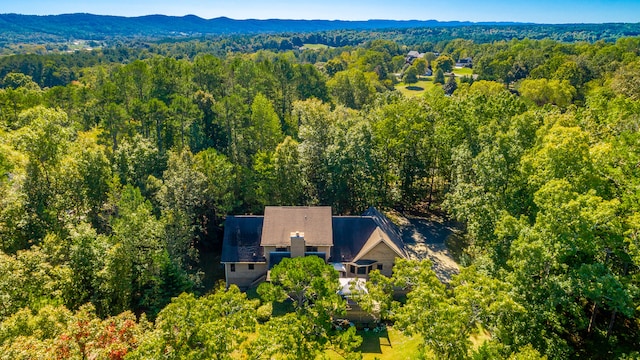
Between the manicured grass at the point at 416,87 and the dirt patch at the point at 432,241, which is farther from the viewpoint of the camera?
the manicured grass at the point at 416,87

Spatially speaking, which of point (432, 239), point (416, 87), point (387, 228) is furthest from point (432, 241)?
point (416, 87)

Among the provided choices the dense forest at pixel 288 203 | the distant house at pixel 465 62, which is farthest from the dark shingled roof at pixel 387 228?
the distant house at pixel 465 62

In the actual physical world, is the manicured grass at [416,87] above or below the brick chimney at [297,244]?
above

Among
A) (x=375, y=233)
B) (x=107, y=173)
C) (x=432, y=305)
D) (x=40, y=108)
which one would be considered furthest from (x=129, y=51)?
(x=432, y=305)

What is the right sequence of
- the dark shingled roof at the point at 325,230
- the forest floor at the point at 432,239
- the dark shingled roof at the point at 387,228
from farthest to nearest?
the forest floor at the point at 432,239 → the dark shingled roof at the point at 387,228 → the dark shingled roof at the point at 325,230

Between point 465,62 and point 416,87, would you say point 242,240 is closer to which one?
point 416,87

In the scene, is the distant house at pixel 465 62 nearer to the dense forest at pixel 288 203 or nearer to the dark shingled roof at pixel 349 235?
the dense forest at pixel 288 203

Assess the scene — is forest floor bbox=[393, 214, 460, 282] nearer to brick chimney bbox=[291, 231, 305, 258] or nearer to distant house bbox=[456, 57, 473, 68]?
brick chimney bbox=[291, 231, 305, 258]

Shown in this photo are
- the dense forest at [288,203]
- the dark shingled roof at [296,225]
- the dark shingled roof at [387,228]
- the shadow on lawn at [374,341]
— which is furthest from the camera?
the dark shingled roof at [387,228]
